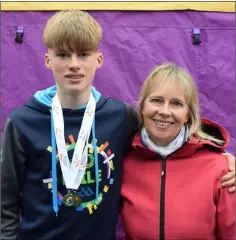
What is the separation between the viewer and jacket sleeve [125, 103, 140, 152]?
1993 mm

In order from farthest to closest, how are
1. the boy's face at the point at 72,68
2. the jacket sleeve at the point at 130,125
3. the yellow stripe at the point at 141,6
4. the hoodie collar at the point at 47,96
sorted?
the yellow stripe at the point at 141,6, the jacket sleeve at the point at 130,125, the hoodie collar at the point at 47,96, the boy's face at the point at 72,68

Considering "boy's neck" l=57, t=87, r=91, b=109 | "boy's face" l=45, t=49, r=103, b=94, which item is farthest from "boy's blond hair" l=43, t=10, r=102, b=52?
"boy's neck" l=57, t=87, r=91, b=109

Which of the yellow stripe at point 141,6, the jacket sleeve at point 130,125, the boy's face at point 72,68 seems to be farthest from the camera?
the yellow stripe at point 141,6

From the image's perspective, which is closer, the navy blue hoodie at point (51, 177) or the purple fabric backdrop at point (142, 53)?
the navy blue hoodie at point (51, 177)

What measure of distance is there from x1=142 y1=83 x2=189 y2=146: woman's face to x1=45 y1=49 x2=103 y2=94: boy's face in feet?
0.96

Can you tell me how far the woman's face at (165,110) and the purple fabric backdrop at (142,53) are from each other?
1.18 m

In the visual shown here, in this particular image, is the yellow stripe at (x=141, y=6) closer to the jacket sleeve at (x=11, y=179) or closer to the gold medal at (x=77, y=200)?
the jacket sleeve at (x=11, y=179)

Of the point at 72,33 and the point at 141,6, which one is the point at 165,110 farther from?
the point at 141,6

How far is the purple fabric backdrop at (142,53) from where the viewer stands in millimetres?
3041

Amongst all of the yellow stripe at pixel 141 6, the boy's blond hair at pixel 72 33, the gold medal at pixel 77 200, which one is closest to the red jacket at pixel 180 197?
the gold medal at pixel 77 200

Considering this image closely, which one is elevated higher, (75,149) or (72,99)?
(72,99)

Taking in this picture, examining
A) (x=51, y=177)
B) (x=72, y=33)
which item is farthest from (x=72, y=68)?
(x=51, y=177)

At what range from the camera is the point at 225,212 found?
1.81 meters

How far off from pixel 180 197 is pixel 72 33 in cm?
79
